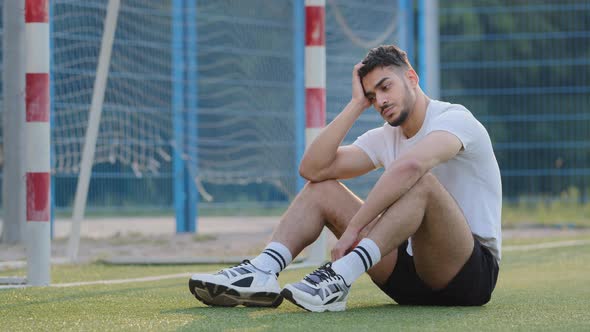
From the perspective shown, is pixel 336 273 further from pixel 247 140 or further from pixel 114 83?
pixel 247 140

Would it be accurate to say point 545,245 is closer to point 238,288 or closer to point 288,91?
point 288,91

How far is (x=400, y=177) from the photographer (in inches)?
144

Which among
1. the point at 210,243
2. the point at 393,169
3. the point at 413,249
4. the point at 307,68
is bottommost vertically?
A: the point at 210,243

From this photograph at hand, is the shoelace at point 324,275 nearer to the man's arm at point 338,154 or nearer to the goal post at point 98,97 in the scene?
the man's arm at point 338,154

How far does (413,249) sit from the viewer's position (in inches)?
152

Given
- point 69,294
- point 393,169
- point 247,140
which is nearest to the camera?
point 393,169

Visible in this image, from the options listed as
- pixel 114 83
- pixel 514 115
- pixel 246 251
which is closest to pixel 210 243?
pixel 246 251

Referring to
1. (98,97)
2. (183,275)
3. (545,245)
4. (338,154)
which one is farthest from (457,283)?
(545,245)

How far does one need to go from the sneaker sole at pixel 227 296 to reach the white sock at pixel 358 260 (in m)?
0.27

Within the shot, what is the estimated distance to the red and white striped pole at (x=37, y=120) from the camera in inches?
189

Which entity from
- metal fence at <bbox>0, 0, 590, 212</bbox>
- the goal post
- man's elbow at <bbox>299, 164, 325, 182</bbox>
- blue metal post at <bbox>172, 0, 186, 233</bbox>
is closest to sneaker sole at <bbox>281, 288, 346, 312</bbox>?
man's elbow at <bbox>299, 164, 325, 182</bbox>

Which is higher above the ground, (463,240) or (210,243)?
(463,240)

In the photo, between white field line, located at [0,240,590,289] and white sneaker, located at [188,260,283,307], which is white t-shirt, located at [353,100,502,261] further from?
white field line, located at [0,240,590,289]

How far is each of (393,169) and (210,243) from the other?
5.36 metres
